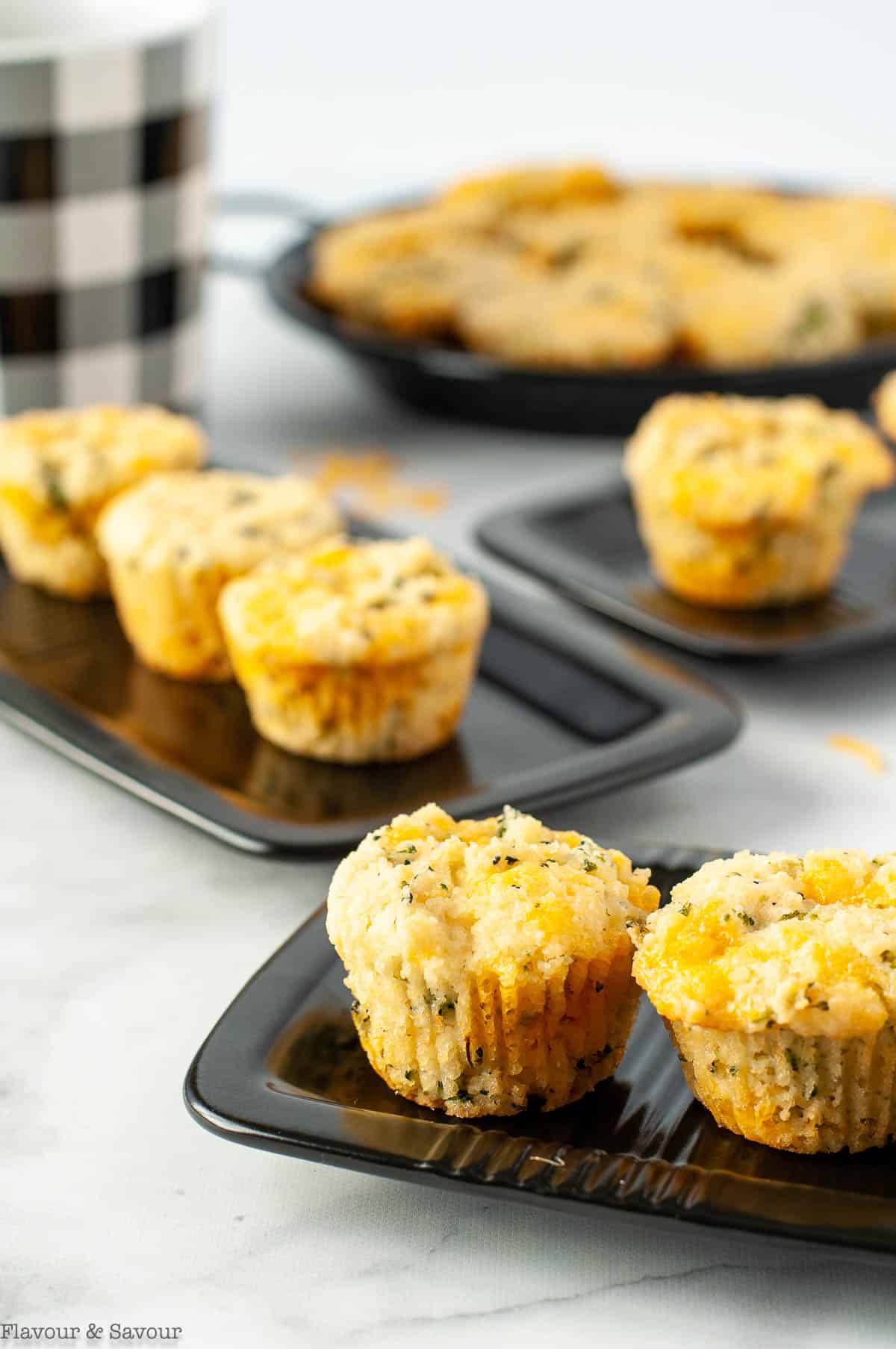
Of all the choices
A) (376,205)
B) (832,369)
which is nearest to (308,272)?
(376,205)

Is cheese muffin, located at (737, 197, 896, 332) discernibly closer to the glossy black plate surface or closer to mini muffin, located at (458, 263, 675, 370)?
the glossy black plate surface

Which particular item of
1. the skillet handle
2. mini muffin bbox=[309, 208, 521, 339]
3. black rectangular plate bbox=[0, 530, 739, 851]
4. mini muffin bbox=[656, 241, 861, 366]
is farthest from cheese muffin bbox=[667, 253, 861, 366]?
black rectangular plate bbox=[0, 530, 739, 851]

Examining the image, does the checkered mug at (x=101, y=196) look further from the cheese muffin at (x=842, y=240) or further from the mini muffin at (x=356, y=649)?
the cheese muffin at (x=842, y=240)

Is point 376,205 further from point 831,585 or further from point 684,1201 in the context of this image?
point 684,1201

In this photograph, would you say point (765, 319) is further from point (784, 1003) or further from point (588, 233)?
point (784, 1003)

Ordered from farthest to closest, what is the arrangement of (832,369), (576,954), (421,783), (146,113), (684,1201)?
(832,369) < (146,113) < (421,783) < (576,954) < (684,1201)

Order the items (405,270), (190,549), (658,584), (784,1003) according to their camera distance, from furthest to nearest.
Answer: (405,270)
(658,584)
(190,549)
(784,1003)

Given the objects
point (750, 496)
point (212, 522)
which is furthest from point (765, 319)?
point (212, 522)

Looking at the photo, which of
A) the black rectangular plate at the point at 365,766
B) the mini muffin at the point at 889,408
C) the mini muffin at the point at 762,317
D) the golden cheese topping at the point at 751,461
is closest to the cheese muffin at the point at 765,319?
the mini muffin at the point at 762,317
